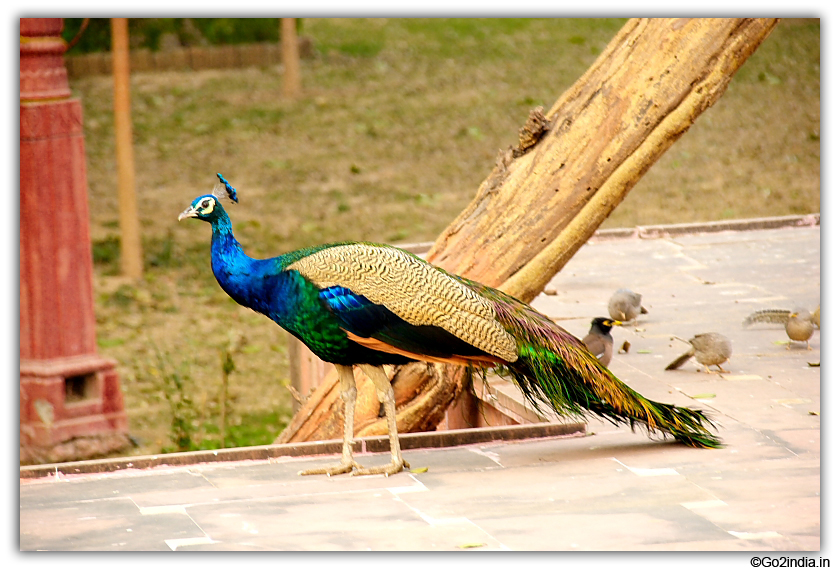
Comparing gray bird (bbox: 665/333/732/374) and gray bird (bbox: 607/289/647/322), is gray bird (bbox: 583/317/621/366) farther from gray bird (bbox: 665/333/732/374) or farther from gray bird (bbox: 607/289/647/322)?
gray bird (bbox: 607/289/647/322)

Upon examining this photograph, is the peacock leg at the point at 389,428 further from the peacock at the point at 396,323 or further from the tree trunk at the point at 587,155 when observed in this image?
the tree trunk at the point at 587,155

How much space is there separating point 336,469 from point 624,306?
2.74 m

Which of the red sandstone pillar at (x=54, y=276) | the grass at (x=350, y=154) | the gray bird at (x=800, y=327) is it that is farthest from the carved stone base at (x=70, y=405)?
the gray bird at (x=800, y=327)

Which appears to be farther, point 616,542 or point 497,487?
point 497,487

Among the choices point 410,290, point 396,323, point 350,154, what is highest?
point 350,154

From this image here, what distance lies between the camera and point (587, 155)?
5.96m

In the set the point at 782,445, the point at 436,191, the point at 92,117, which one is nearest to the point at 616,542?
the point at 782,445

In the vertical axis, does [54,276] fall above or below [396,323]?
above

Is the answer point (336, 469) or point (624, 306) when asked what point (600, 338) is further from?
point (336, 469)

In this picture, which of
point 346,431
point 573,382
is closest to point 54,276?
point 346,431

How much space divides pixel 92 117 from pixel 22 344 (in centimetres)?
880

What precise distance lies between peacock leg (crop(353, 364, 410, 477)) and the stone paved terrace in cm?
4

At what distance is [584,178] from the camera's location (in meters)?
5.97

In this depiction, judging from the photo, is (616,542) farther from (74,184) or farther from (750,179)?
(750,179)
